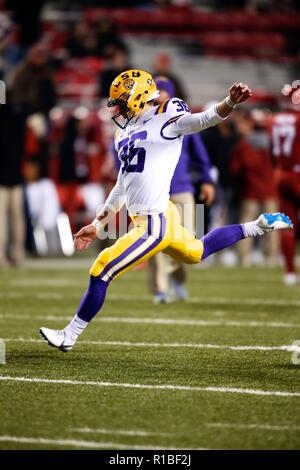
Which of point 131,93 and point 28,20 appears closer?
point 131,93

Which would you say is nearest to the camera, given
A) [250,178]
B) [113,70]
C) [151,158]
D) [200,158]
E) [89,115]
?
[151,158]

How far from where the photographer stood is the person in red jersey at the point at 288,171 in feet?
33.1

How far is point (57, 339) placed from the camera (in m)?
5.76

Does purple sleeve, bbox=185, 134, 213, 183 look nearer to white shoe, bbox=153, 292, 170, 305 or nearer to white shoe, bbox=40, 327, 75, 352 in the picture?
white shoe, bbox=153, 292, 170, 305

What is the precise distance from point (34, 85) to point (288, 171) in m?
5.39

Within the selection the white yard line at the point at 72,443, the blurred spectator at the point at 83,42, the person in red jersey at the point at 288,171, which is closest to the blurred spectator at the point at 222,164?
the person in red jersey at the point at 288,171

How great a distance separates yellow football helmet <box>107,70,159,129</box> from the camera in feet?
18.9

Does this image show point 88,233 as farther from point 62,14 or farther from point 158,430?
point 62,14

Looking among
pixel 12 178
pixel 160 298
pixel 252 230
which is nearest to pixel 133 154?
pixel 252 230

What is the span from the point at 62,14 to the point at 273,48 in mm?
4063

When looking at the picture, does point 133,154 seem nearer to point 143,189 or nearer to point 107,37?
point 143,189

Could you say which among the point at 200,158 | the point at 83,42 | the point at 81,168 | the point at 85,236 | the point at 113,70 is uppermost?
the point at 83,42

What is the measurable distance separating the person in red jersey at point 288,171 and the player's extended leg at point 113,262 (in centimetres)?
449

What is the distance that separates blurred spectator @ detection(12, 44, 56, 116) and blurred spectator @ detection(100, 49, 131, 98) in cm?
78
